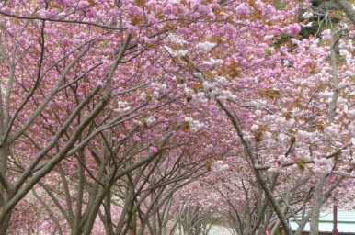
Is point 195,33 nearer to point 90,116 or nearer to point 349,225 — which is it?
point 90,116

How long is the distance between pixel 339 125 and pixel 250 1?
1686 millimetres

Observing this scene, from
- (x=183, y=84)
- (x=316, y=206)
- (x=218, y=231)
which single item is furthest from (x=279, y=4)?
(x=218, y=231)

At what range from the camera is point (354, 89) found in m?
7.83

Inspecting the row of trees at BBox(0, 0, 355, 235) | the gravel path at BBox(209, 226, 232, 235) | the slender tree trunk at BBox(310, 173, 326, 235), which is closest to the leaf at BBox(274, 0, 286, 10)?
the row of trees at BBox(0, 0, 355, 235)

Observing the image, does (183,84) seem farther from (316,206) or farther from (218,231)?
(218,231)

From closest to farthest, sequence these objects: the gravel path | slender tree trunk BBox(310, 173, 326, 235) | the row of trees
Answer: the row of trees → slender tree trunk BBox(310, 173, 326, 235) → the gravel path

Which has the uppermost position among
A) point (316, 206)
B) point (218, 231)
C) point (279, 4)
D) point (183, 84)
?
point (218, 231)

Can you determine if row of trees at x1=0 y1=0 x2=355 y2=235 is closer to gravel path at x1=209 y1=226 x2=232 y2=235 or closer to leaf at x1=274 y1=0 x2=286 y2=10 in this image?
leaf at x1=274 y1=0 x2=286 y2=10

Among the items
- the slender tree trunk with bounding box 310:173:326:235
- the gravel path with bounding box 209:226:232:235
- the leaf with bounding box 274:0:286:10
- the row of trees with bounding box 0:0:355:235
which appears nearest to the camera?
the row of trees with bounding box 0:0:355:235

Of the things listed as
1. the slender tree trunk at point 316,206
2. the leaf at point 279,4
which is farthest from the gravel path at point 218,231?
the slender tree trunk at point 316,206

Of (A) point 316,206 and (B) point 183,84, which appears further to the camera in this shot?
(B) point 183,84

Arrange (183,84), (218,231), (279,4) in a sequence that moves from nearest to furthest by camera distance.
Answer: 1. (183,84)
2. (279,4)
3. (218,231)

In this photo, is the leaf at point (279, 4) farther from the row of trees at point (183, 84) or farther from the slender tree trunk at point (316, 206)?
the slender tree trunk at point (316, 206)

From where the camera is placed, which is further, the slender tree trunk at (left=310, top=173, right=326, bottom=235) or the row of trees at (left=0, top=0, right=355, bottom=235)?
the slender tree trunk at (left=310, top=173, right=326, bottom=235)
